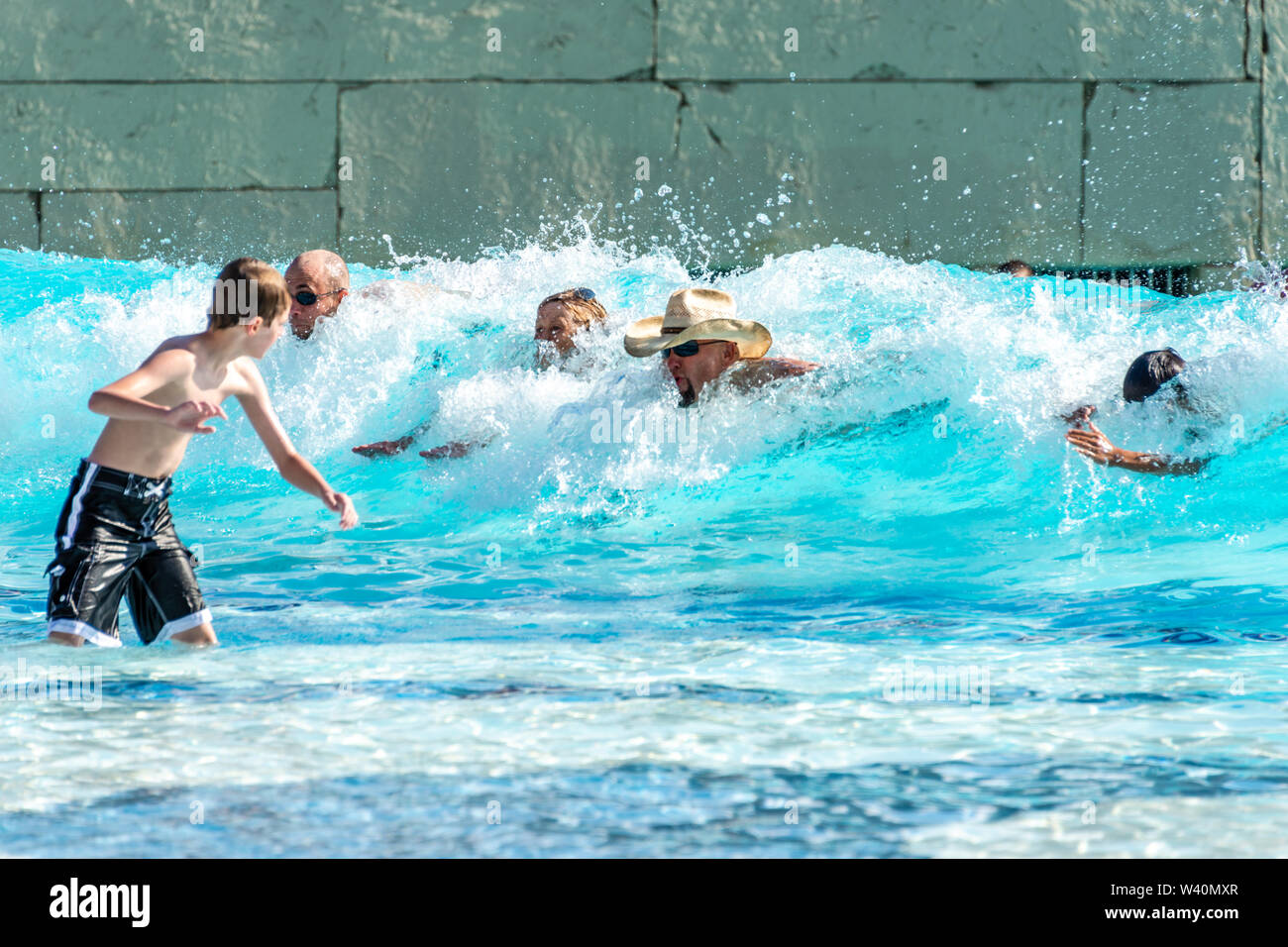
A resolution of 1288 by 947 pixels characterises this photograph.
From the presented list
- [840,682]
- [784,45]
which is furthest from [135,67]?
[840,682]

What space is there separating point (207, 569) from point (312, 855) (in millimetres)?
3159

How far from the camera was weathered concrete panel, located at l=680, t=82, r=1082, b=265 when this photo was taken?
1038 cm

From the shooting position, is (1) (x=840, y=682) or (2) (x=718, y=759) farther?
(1) (x=840, y=682)

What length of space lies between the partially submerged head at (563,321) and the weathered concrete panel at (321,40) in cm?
372

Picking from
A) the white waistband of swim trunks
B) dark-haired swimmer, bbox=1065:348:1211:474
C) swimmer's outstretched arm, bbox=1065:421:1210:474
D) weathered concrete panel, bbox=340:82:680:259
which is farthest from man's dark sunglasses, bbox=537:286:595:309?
the white waistband of swim trunks

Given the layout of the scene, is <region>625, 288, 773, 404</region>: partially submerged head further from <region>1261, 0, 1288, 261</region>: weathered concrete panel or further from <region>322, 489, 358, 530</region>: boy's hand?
<region>1261, 0, 1288, 261</region>: weathered concrete panel

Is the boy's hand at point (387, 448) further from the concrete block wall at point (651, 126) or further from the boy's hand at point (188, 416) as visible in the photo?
the concrete block wall at point (651, 126)

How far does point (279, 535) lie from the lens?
20.1ft

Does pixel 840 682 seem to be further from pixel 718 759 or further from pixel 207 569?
pixel 207 569

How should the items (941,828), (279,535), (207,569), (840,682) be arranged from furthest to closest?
(279,535) → (207,569) → (840,682) → (941,828)

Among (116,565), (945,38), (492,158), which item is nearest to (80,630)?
(116,565)

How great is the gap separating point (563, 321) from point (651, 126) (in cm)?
376

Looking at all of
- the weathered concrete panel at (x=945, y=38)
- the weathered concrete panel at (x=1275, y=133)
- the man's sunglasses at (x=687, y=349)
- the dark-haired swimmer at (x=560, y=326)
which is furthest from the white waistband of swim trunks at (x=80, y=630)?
the weathered concrete panel at (x=1275, y=133)

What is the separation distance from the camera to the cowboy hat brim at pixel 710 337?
618cm
